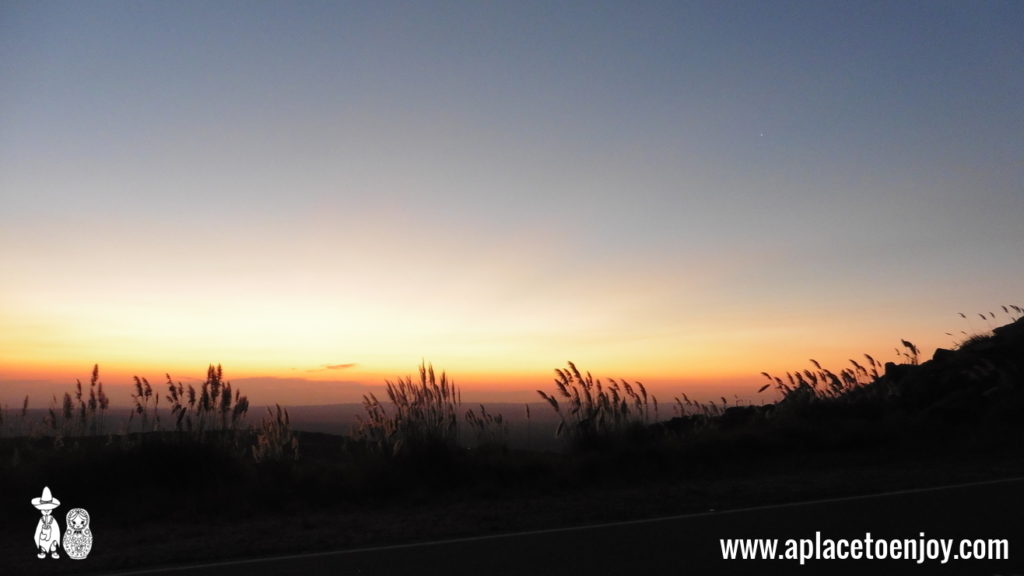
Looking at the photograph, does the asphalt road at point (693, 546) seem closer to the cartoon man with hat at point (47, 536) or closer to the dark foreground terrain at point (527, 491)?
the dark foreground terrain at point (527, 491)

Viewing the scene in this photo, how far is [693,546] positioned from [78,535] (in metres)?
6.94

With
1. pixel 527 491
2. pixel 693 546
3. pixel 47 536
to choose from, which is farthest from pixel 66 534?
pixel 693 546

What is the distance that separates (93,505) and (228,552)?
11.5 feet

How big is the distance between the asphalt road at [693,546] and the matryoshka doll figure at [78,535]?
4.77 feet

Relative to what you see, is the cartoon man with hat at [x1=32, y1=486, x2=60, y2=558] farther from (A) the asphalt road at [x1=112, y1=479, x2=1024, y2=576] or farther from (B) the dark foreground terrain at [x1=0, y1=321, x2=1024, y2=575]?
(A) the asphalt road at [x1=112, y1=479, x2=1024, y2=576]

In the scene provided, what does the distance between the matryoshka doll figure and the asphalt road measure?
1.45m

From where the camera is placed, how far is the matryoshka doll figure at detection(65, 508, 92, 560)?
8.38 metres

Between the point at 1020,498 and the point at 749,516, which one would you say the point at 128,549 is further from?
the point at 1020,498

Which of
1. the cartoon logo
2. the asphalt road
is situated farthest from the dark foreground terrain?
the cartoon logo

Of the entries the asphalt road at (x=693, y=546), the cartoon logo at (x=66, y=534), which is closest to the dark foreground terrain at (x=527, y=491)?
the asphalt road at (x=693, y=546)

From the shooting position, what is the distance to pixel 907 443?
1614 centimetres

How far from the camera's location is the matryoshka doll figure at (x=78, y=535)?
8.38 m

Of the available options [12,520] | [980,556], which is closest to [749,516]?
[980,556]

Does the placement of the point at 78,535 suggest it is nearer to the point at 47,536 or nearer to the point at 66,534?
the point at 66,534
